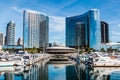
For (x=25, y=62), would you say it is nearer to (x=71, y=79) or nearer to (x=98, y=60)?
(x=98, y=60)

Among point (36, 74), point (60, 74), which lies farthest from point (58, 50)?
point (36, 74)

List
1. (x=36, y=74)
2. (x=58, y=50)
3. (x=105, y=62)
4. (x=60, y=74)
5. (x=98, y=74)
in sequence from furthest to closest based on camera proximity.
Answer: (x=58, y=50), (x=105, y=62), (x=60, y=74), (x=36, y=74), (x=98, y=74)

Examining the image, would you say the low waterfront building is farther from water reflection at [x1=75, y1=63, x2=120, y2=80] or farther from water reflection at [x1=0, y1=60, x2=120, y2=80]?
water reflection at [x1=75, y1=63, x2=120, y2=80]

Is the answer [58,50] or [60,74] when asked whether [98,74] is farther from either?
[58,50]

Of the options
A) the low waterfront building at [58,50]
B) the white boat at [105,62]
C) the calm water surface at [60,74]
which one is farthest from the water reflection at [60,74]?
the low waterfront building at [58,50]

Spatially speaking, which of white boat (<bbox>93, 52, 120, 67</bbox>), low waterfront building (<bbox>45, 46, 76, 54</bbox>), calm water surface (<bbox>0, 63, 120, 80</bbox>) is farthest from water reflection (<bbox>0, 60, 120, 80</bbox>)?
low waterfront building (<bbox>45, 46, 76, 54</bbox>)

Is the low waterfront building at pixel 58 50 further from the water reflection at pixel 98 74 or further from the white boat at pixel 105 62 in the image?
the water reflection at pixel 98 74

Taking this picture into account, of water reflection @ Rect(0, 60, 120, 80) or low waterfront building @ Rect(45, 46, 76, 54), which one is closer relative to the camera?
water reflection @ Rect(0, 60, 120, 80)

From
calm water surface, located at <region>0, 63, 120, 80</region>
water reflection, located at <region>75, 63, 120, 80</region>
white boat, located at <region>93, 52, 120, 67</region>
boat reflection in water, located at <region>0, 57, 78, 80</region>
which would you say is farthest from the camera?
white boat, located at <region>93, 52, 120, 67</region>

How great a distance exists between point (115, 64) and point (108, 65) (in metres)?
1.99

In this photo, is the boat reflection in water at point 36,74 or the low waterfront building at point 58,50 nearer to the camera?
the boat reflection in water at point 36,74

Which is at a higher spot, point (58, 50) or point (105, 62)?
point (58, 50)

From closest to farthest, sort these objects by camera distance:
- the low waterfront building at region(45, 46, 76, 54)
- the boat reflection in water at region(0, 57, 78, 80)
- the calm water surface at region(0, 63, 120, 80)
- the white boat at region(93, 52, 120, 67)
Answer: the calm water surface at region(0, 63, 120, 80) < the boat reflection in water at region(0, 57, 78, 80) < the white boat at region(93, 52, 120, 67) < the low waterfront building at region(45, 46, 76, 54)

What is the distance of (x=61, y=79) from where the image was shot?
34.8m
